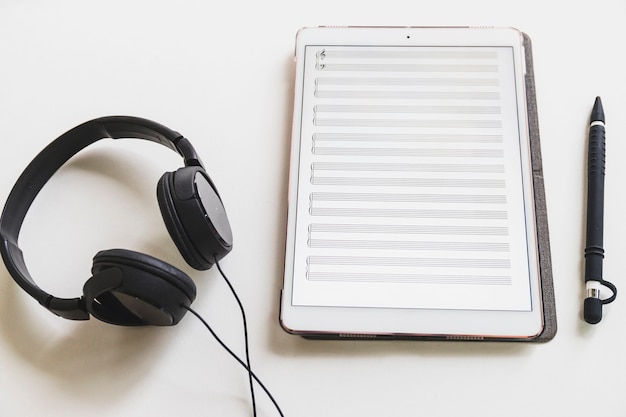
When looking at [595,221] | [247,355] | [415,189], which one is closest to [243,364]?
[247,355]

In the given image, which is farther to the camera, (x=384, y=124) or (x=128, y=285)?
(x=384, y=124)

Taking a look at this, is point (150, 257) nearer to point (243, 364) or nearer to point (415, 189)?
point (243, 364)

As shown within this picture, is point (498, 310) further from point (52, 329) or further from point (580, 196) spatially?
point (52, 329)

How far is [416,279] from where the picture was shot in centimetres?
52

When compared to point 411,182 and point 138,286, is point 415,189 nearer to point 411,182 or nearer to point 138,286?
point 411,182

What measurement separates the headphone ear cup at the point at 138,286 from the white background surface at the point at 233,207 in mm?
67

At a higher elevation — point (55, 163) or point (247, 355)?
point (55, 163)

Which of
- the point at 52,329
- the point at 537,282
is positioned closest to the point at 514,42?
the point at 537,282

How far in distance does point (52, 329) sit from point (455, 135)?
16.6 inches

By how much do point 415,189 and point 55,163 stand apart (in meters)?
0.36

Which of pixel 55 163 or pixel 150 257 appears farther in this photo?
pixel 55 163

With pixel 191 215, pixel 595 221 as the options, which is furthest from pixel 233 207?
pixel 595 221

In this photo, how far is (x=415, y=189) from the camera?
56 centimetres

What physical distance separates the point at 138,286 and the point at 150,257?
24mm
